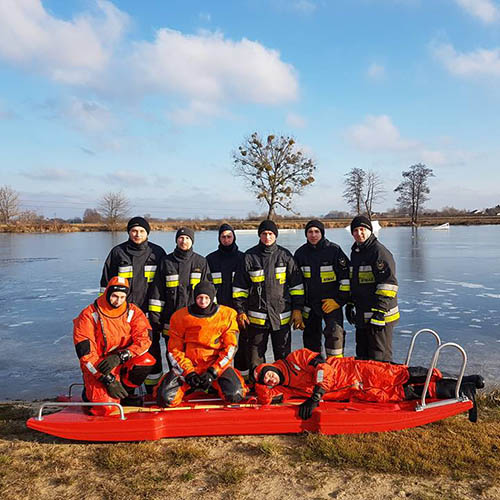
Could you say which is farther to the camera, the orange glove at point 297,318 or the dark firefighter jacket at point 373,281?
the orange glove at point 297,318

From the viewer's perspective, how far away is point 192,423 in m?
3.24

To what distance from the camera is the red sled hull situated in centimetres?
317

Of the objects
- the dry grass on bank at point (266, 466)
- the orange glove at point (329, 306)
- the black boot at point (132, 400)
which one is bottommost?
the dry grass on bank at point (266, 466)

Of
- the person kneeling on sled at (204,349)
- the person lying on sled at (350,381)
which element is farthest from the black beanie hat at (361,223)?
the person kneeling on sled at (204,349)

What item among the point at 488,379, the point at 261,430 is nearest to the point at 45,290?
the point at 261,430

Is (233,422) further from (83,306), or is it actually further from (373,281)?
(83,306)

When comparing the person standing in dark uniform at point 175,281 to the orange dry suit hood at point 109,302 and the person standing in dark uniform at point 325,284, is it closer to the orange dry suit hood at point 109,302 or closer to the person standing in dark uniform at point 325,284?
the orange dry suit hood at point 109,302

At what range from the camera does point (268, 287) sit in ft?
13.7

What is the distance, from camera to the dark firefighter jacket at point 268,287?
4.16 meters

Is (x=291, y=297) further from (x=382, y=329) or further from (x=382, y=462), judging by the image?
(x=382, y=462)

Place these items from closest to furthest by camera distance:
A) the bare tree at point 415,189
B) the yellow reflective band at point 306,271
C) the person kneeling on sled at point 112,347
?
1. the person kneeling on sled at point 112,347
2. the yellow reflective band at point 306,271
3. the bare tree at point 415,189

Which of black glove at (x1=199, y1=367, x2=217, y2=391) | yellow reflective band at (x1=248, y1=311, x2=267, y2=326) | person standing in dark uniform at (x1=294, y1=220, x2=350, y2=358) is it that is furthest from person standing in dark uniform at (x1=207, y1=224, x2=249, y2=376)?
black glove at (x1=199, y1=367, x2=217, y2=391)

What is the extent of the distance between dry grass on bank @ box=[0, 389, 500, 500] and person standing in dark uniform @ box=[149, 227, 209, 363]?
1254mm

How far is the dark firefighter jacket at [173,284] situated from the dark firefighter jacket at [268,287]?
0.42 m
